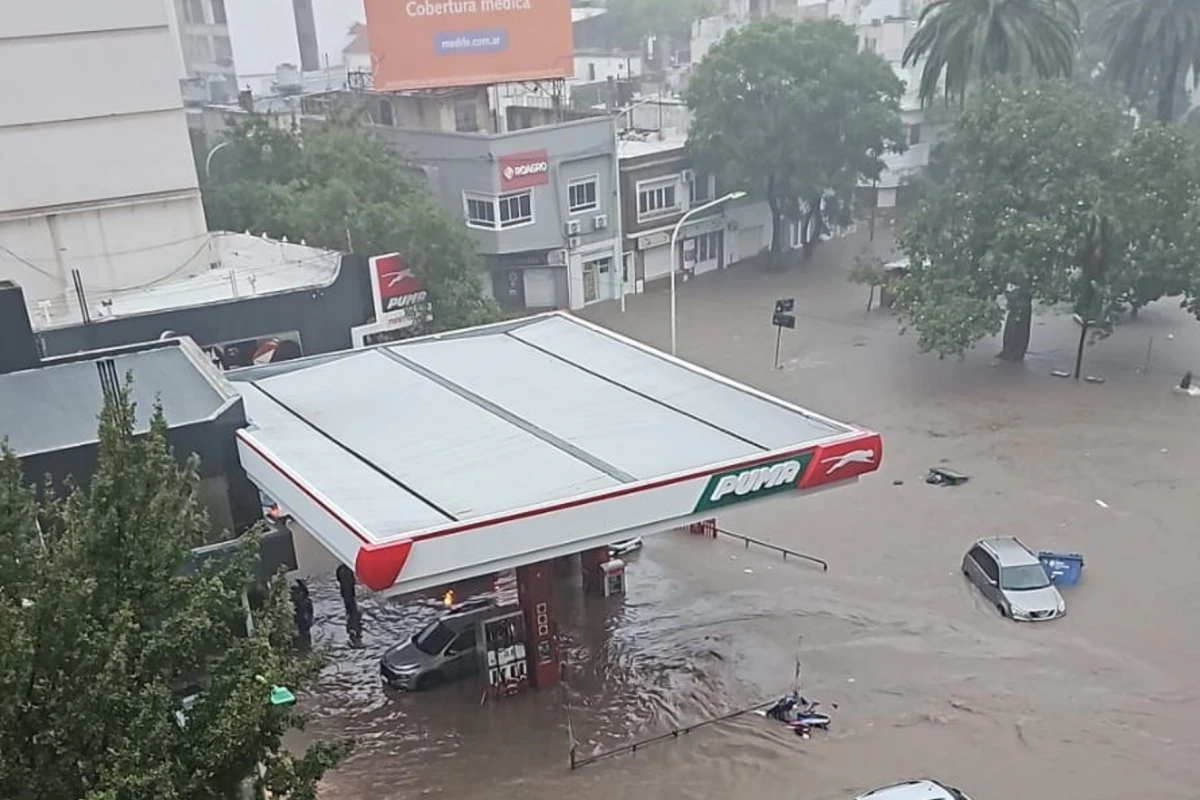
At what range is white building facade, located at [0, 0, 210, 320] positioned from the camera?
2969cm

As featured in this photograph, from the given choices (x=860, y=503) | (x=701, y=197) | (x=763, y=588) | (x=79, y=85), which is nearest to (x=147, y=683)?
(x=763, y=588)

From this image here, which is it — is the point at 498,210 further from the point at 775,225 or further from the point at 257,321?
the point at 257,321

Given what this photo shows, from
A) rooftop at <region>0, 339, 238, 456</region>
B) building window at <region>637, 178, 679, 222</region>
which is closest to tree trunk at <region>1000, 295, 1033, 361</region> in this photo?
building window at <region>637, 178, 679, 222</region>

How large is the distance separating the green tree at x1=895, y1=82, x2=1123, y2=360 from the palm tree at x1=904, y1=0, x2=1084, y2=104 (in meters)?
7.49

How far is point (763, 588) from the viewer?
20906 millimetres

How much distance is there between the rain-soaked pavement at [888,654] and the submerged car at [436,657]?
0.42 meters

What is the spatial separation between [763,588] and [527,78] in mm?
27156

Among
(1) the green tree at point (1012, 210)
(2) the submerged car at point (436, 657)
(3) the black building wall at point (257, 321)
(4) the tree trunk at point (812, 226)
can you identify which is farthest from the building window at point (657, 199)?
(2) the submerged car at point (436, 657)

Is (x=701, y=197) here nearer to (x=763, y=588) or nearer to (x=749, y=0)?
(x=763, y=588)

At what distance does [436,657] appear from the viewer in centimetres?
1806

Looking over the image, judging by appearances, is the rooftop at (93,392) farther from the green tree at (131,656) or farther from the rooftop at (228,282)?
the rooftop at (228,282)

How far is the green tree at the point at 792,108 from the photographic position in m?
44.0

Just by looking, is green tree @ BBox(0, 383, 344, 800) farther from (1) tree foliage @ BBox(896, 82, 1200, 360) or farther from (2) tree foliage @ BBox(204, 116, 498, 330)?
(1) tree foliage @ BBox(896, 82, 1200, 360)

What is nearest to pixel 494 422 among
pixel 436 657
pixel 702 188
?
pixel 436 657
